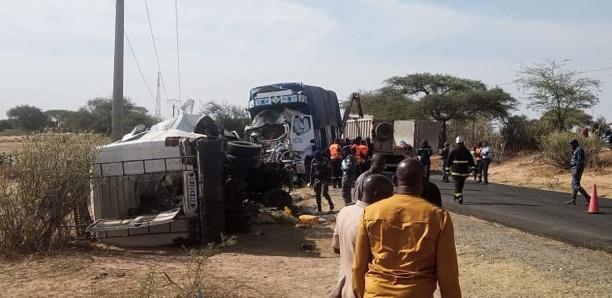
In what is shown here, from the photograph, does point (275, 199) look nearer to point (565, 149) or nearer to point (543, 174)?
point (543, 174)

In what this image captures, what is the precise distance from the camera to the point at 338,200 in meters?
16.1

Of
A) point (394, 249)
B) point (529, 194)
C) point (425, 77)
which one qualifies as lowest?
point (529, 194)

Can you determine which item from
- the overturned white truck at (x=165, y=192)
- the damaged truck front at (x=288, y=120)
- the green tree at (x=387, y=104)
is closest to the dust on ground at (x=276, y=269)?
the overturned white truck at (x=165, y=192)

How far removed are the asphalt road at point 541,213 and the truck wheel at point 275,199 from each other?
13.3 ft

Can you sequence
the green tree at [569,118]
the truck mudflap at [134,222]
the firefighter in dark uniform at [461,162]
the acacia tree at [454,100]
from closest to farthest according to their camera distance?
the truck mudflap at [134,222] < the firefighter in dark uniform at [461,162] < the green tree at [569,118] < the acacia tree at [454,100]

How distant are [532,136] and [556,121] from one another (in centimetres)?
303

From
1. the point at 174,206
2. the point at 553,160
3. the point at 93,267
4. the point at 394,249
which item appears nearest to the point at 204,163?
the point at 174,206

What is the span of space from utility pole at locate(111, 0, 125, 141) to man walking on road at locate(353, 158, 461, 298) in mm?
11953

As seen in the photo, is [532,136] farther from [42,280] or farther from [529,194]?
[42,280]

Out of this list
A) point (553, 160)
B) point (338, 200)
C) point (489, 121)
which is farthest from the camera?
point (489, 121)

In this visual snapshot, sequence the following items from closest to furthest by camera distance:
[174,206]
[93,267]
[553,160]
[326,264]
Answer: [93,267] < [326,264] < [174,206] < [553,160]

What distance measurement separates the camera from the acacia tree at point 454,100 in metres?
39.6

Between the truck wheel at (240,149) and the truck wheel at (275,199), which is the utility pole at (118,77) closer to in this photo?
the truck wheel at (275,199)

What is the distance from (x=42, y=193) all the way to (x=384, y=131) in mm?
20590
